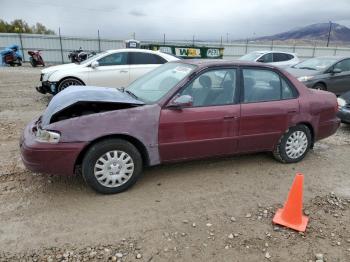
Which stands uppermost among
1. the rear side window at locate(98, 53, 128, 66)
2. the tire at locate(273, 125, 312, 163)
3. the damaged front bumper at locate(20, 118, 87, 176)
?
the rear side window at locate(98, 53, 128, 66)

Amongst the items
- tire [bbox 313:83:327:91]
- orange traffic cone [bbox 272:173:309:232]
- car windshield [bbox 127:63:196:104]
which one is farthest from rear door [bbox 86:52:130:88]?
orange traffic cone [bbox 272:173:309:232]

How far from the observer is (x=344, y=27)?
17175cm

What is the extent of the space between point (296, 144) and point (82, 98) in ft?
10.5

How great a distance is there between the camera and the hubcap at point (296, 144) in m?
4.87

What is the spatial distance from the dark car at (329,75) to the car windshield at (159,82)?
241 inches

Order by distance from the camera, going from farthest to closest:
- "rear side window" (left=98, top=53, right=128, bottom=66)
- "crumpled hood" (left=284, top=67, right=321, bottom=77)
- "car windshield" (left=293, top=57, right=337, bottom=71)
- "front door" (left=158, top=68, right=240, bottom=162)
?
"car windshield" (left=293, top=57, right=337, bottom=71) < "crumpled hood" (left=284, top=67, right=321, bottom=77) < "rear side window" (left=98, top=53, right=128, bottom=66) < "front door" (left=158, top=68, right=240, bottom=162)

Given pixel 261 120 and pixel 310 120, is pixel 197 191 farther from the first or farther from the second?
pixel 310 120

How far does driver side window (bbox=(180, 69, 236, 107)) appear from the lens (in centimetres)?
413

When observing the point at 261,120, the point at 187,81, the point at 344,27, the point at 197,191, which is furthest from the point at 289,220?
the point at 344,27

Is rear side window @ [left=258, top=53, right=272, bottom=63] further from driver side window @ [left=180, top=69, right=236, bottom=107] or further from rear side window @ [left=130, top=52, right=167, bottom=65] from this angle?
driver side window @ [left=180, top=69, right=236, bottom=107]

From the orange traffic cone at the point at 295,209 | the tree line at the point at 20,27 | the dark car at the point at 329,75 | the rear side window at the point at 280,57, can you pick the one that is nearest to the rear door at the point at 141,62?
the dark car at the point at 329,75

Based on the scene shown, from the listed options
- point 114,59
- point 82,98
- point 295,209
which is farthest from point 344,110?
point 114,59

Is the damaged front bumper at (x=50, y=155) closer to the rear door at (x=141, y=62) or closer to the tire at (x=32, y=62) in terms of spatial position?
the rear door at (x=141, y=62)

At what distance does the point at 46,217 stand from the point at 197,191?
1767 mm
